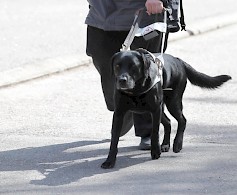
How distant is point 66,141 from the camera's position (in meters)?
7.80

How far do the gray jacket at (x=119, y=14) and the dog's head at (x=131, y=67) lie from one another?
0.68m

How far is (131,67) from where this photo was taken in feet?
21.5

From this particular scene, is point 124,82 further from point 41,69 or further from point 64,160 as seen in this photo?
point 41,69

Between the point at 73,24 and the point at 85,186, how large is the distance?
8.75 metres

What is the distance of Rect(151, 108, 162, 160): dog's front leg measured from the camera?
6.84m

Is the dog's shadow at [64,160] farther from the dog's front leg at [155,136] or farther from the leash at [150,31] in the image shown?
the leash at [150,31]

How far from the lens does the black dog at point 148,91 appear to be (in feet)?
21.6

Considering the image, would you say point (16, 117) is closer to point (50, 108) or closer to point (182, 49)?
point (50, 108)

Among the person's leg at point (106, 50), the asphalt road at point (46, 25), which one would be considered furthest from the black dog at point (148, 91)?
the asphalt road at point (46, 25)

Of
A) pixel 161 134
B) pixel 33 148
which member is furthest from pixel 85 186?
pixel 161 134

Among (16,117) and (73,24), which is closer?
(16,117)

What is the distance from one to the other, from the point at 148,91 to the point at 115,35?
869 millimetres

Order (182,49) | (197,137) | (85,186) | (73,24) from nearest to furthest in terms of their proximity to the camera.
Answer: (85,186) → (197,137) → (182,49) → (73,24)

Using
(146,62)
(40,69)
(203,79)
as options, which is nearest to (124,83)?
(146,62)
